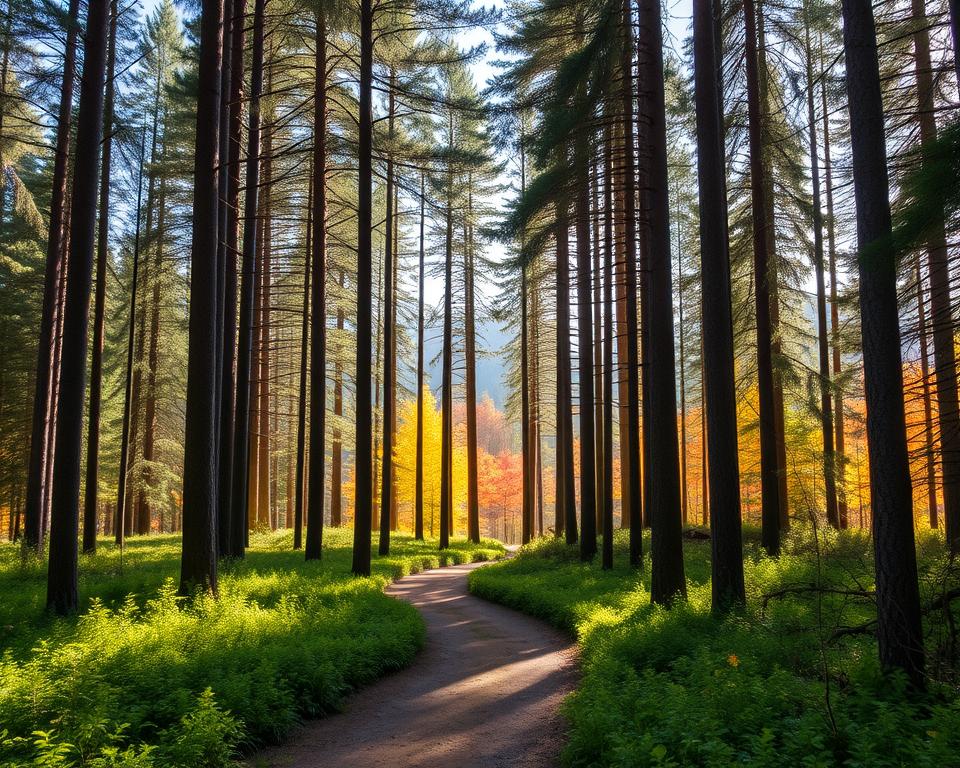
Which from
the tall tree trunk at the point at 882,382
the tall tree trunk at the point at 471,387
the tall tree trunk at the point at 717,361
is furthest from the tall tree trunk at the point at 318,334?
the tall tree trunk at the point at 882,382

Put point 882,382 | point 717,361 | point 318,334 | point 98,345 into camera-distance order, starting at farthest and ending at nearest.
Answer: point 98,345
point 318,334
point 717,361
point 882,382

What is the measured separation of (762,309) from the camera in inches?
526

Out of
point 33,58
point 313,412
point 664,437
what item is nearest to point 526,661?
point 664,437

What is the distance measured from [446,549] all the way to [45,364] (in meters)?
14.4

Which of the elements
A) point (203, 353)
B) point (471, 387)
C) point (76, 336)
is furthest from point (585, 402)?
point (471, 387)

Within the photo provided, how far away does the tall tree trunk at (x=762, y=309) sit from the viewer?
41.7 ft

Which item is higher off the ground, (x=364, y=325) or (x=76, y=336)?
(x=364, y=325)

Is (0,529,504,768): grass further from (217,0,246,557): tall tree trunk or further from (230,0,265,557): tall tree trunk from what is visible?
(230,0,265,557): tall tree trunk

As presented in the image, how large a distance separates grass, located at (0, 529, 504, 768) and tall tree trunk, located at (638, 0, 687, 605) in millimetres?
3983

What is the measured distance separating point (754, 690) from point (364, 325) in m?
10.5

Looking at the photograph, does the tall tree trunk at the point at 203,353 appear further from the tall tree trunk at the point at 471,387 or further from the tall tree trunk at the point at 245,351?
the tall tree trunk at the point at 471,387

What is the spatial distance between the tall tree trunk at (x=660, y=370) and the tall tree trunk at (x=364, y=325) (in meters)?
6.27

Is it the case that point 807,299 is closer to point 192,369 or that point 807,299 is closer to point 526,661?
point 526,661

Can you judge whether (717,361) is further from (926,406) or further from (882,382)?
(926,406)
